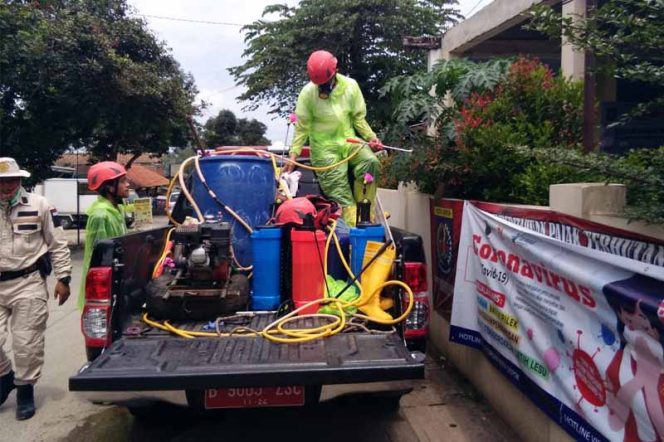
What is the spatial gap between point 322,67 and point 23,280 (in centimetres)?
297

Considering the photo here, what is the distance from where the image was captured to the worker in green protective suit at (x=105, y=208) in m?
4.32

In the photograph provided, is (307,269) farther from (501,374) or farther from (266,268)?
(501,374)

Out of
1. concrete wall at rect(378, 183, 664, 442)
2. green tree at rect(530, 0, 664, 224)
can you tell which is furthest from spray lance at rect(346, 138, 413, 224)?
green tree at rect(530, 0, 664, 224)

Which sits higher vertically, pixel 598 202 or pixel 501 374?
pixel 598 202

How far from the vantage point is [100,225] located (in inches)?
170

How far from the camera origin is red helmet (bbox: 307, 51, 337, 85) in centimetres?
516

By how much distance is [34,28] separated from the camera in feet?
41.0

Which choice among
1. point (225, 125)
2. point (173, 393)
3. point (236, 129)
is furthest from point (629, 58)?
point (236, 129)

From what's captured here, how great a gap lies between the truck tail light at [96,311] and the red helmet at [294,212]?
48.5 inches

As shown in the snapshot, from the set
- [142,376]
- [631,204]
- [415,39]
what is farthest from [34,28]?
[631,204]

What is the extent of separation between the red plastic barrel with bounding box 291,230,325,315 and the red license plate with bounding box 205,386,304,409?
2.87 ft

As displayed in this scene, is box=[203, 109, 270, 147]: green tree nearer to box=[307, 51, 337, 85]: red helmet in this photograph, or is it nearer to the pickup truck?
box=[307, 51, 337, 85]: red helmet

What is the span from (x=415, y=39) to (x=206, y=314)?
7961 mm

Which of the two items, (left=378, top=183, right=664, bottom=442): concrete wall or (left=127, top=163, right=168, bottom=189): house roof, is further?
(left=127, top=163, right=168, bottom=189): house roof
